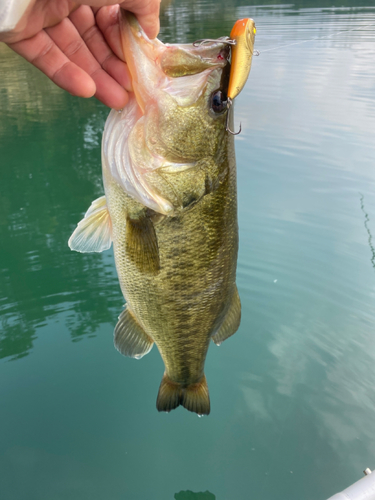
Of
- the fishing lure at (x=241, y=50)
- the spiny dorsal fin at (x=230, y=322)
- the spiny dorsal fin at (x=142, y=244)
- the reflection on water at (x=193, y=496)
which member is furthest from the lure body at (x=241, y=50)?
the reflection on water at (x=193, y=496)

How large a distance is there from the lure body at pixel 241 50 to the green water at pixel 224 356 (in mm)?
2226

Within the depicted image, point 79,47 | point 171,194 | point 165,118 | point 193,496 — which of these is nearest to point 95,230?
point 171,194

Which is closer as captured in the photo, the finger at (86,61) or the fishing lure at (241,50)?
the fishing lure at (241,50)

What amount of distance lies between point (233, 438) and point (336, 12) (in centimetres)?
2751

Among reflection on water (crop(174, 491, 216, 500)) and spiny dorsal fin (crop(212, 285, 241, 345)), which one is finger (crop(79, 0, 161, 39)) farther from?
reflection on water (crop(174, 491, 216, 500))

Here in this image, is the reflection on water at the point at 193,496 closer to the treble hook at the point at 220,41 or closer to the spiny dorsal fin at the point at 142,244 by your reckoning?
the spiny dorsal fin at the point at 142,244

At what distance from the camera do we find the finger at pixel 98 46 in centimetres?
148

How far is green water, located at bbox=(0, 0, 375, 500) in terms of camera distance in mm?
2523

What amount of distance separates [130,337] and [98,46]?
1.19 meters

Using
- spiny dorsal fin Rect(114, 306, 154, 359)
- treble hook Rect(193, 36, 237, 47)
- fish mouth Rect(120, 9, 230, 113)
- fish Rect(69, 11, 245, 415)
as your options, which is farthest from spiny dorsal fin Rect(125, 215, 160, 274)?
treble hook Rect(193, 36, 237, 47)

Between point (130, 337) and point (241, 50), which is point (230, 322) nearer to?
point (130, 337)

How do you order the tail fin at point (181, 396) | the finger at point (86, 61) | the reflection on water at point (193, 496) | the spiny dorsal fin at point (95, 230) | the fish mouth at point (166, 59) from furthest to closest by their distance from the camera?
the reflection on water at point (193, 496)
the tail fin at point (181, 396)
the spiny dorsal fin at point (95, 230)
the finger at point (86, 61)
the fish mouth at point (166, 59)

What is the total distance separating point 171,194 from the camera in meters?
1.47

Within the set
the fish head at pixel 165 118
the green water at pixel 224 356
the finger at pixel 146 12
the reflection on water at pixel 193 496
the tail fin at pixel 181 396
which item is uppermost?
the finger at pixel 146 12
